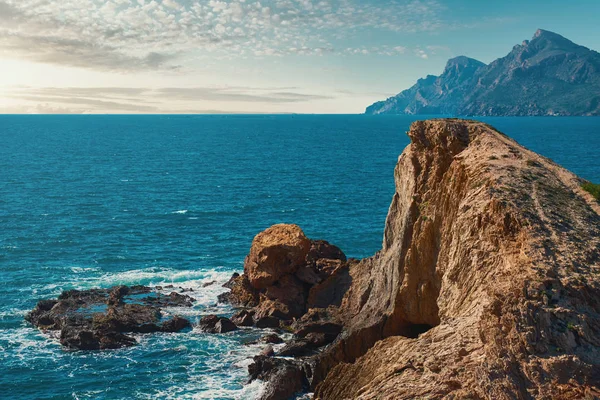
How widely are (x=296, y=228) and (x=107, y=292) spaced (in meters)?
20.0

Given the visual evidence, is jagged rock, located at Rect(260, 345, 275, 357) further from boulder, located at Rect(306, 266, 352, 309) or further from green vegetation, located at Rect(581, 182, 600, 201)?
green vegetation, located at Rect(581, 182, 600, 201)

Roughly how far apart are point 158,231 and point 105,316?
101ft

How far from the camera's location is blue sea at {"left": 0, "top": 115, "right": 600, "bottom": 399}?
40594 mm

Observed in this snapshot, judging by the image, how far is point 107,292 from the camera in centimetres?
5581

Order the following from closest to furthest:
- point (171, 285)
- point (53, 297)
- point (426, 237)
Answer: point (426, 237) → point (53, 297) → point (171, 285)

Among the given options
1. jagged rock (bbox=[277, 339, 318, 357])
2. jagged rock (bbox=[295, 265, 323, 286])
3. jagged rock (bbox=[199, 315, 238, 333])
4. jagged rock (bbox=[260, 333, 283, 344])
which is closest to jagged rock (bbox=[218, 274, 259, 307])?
jagged rock (bbox=[295, 265, 323, 286])

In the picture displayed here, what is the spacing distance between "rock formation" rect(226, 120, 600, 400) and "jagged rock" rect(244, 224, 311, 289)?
394 inches

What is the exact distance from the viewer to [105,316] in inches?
1943

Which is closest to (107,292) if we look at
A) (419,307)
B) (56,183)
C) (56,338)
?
(56,338)

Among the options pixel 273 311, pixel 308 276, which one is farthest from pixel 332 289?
pixel 273 311

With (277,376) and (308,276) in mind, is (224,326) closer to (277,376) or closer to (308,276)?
(308,276)

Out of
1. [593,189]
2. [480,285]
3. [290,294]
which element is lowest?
[290,294]

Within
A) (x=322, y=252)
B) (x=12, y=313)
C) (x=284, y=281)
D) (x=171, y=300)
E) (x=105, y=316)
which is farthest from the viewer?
(x=322, y=252)

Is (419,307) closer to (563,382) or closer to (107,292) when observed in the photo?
(563,382)
